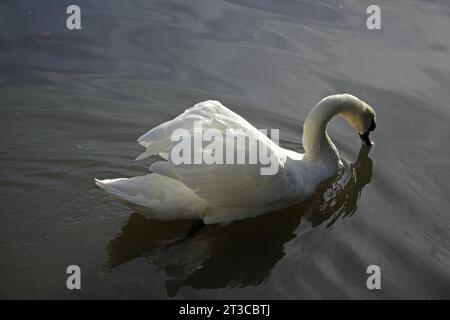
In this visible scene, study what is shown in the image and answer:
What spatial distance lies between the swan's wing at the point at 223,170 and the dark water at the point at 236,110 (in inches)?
16.0

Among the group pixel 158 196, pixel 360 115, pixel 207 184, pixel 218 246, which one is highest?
pixel 360 115

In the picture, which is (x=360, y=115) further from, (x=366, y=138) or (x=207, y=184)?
(x=207, y=184)

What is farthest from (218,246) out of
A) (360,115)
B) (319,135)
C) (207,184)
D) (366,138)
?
(366,138)

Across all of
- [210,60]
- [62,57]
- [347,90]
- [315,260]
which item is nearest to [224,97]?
[210,60]

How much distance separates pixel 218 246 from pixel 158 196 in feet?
2.28

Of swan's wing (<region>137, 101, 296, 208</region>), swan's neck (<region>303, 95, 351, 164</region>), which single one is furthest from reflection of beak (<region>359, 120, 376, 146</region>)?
swan's wing (<region>137, 101, 296, 208</region>)

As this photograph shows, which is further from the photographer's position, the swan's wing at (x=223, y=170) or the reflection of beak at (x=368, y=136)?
the reflection of beak at (x=368, y=136)

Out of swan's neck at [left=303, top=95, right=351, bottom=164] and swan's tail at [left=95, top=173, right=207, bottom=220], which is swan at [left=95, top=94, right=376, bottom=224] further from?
swan's neck at [left=303, top=95, right=351, bottom=164]

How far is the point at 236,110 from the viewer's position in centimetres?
809

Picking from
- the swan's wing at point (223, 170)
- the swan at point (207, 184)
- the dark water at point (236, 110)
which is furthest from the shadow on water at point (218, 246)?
the swan's wing at point (223, 170)

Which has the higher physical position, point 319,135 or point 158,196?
point 319,135

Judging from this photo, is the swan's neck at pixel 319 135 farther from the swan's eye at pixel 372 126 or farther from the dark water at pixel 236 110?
the swan's eye at pixel 372 126

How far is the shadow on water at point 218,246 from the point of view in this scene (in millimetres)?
5309
